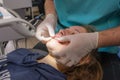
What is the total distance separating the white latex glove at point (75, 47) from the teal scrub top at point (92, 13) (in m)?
0.18

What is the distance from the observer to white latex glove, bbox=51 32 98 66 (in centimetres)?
116

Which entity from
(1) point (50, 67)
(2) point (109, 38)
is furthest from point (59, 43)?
(2) point (109, 38)

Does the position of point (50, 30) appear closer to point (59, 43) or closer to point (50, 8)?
point (59, 43)

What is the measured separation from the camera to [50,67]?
119cm

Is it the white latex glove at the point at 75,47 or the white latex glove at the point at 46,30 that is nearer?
the white latex glove at the point at 75,47

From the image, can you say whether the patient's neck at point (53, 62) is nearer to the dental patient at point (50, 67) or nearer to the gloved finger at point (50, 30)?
the dental patient at point (50, 67)

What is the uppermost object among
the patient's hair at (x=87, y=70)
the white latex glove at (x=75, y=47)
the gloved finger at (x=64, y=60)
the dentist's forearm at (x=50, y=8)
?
the dentist's forearm at (x=50, y=8)

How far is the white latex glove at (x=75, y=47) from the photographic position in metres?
1.16

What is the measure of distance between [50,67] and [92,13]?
16.7 inches

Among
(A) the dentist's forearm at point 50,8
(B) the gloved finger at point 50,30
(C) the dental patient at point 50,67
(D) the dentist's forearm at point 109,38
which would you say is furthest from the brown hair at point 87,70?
(A) the dentist's forearm at point 50,8

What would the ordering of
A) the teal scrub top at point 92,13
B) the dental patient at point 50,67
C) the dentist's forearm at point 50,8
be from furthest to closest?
the dentist's forearm at point 50,8 < the teal scrub top at point 92,13 < the dental patient at point 50,67

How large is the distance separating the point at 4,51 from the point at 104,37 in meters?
0.85

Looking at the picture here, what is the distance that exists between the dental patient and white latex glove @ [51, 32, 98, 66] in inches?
1.3

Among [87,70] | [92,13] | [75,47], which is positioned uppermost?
[92,13]
